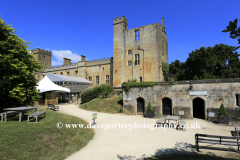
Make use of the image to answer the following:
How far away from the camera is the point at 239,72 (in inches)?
969

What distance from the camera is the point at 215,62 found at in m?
26.2

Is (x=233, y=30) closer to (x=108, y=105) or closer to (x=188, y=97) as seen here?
(x=188, y=97)

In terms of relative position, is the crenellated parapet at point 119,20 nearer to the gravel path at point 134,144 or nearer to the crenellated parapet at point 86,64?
the crenellated parapet at point 86,64

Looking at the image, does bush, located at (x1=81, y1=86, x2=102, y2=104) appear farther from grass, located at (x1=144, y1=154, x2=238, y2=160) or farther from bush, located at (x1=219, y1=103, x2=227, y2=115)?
grass, located at (x1=144, y1=154, x2=238, y2=160)

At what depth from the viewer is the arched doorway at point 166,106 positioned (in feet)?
51.7

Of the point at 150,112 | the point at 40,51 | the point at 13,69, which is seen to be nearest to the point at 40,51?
the point at 40,51

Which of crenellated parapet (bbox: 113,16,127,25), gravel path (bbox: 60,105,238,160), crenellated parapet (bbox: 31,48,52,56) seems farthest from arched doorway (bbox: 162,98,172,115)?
crenellated parapet (bbox: 31,48,52,56)

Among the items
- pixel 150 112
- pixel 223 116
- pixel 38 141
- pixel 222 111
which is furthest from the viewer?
pixel 150 112

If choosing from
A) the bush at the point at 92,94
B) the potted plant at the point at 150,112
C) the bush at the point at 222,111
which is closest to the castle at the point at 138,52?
the bush at the point at 92,94

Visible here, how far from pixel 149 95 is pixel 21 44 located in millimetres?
12868

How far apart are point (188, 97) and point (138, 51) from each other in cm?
1450

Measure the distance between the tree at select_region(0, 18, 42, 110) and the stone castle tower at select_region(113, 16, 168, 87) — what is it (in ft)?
59.3

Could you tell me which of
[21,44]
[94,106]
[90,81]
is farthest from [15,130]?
[90,81]

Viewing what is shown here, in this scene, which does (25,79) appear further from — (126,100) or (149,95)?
(149,95)
